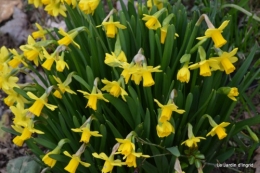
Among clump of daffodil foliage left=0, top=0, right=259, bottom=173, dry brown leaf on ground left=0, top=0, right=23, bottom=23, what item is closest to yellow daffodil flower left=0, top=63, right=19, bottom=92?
clump of daffodil foliage left=0, top=0, right=259, bottom=173

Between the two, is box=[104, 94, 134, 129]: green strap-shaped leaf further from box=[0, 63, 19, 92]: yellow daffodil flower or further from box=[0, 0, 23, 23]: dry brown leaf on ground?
box=[0, 0, 23, 23]: dry brown leaf on ground

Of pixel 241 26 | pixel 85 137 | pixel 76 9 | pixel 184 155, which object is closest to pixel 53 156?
pixel 85 137

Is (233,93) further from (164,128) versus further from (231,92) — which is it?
(164,128)

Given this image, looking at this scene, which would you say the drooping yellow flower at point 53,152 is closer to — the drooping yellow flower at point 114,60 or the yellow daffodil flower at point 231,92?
the drooping yellow flower at point 114,60

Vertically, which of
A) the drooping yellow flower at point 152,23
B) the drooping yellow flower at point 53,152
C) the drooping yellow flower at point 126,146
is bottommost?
the drooping yellow flower at point 53,152

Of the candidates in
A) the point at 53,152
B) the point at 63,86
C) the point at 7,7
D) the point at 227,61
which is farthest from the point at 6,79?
the point at 7,7

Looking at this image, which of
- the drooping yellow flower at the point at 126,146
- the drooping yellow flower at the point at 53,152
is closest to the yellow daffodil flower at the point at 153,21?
the drooping yellow flower at the point at 126,146

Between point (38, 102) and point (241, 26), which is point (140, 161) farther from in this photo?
point (241, 26)
